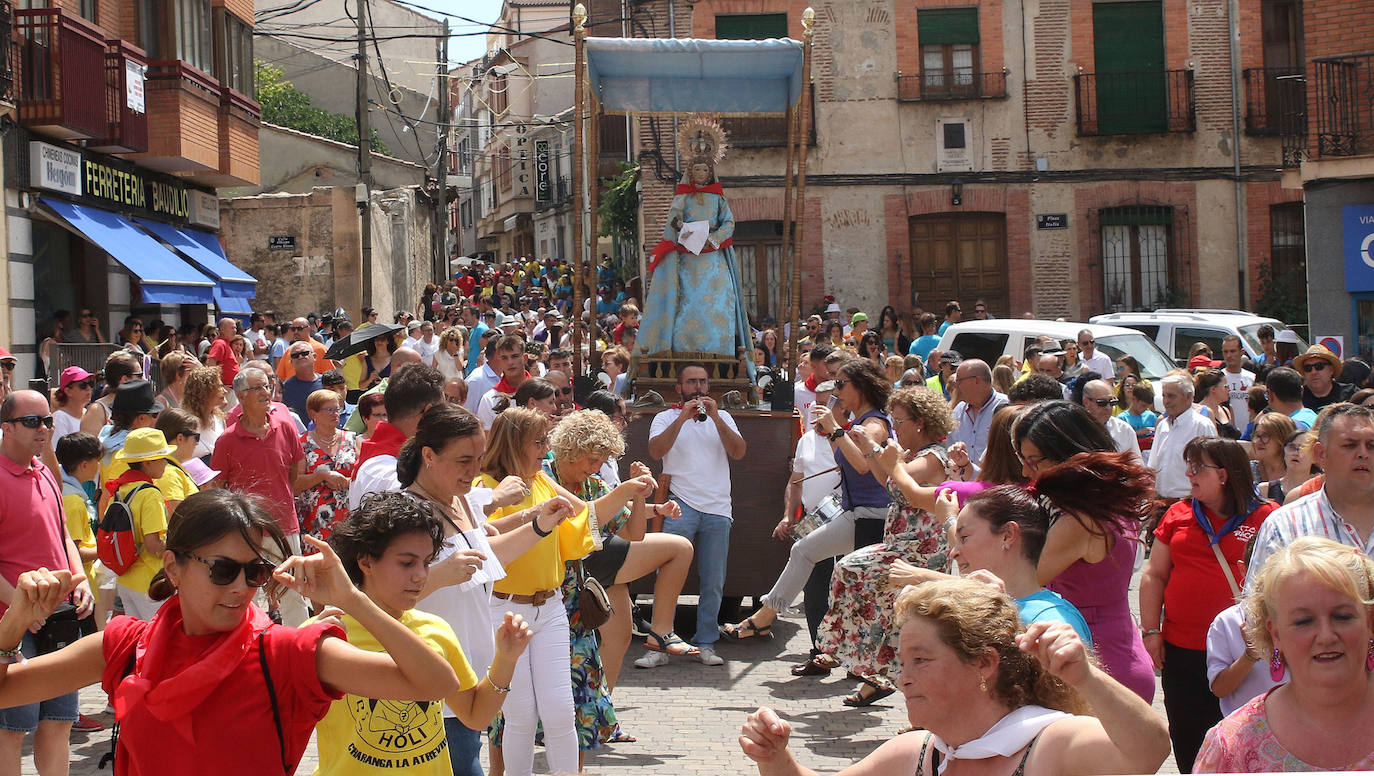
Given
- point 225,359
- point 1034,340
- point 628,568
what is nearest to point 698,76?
point 628,568

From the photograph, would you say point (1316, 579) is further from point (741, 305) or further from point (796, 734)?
point (741, 305)

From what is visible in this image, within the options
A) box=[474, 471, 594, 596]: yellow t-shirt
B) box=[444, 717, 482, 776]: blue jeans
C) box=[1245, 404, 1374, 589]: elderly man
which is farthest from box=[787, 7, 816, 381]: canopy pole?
box=[444, 717, 482, 776]: blue jeans

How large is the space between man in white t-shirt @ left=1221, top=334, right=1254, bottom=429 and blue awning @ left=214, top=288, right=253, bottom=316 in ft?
43.3

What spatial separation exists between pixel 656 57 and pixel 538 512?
6.91 meters

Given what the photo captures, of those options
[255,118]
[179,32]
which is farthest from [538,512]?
[255,118]

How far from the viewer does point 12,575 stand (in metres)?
5.34

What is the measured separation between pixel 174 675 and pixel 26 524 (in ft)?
9.36

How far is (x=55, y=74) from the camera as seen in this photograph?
15562 millimetres

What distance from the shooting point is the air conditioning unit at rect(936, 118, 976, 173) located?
2477 centimetres

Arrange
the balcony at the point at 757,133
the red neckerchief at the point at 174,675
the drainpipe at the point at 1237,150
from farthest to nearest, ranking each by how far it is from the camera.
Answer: the drainpipe at the point at 1237,150 → the balcony at the point at 757,133 → the red neckerchief at the point at 174,675

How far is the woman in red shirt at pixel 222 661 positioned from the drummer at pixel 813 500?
543cm

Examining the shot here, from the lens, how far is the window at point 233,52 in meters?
21.3

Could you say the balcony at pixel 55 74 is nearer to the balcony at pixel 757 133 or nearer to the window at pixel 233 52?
the window at pixel 233 52

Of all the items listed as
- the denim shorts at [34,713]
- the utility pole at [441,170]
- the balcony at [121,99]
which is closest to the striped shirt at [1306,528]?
the denim shorts at [34,713]
